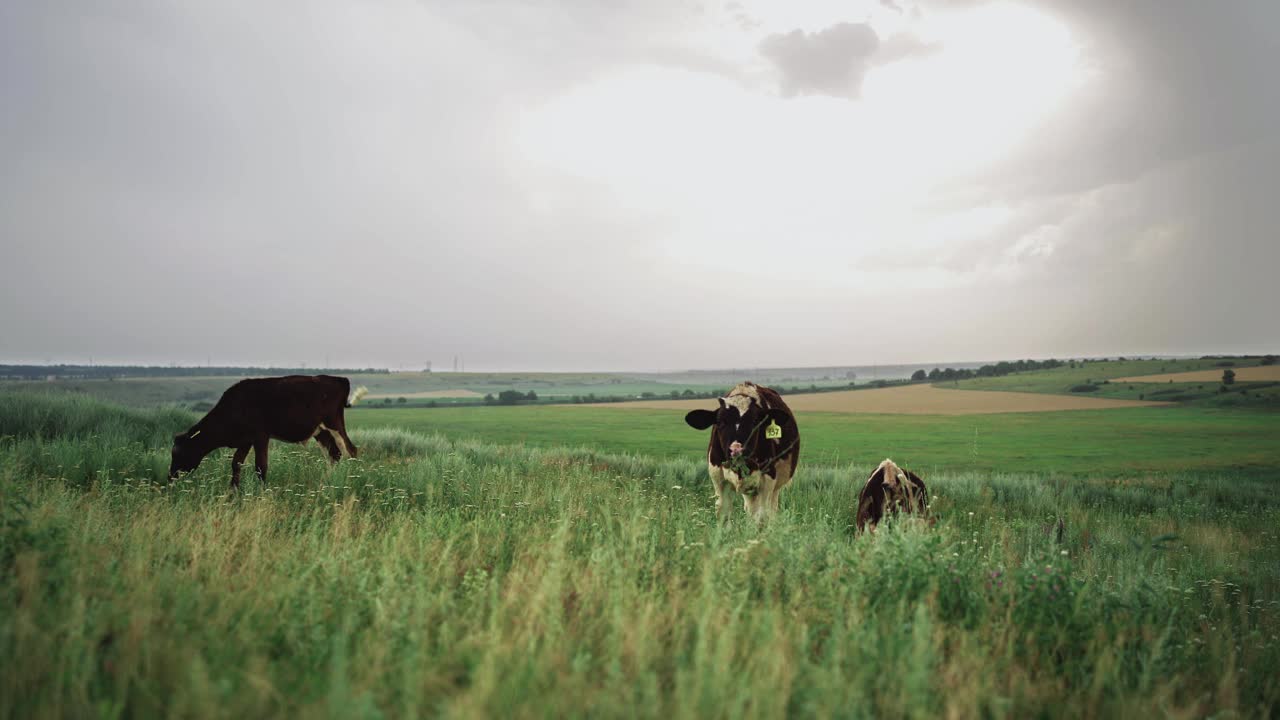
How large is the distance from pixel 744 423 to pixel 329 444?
9295mm

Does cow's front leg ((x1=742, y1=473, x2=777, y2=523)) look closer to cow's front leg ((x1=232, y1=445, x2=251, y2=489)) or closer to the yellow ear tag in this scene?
the yellow ear tag

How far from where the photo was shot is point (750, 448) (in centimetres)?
873

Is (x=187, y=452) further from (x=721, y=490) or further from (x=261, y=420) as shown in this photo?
(x=721, y=490)

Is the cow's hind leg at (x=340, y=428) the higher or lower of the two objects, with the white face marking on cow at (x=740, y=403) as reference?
lower

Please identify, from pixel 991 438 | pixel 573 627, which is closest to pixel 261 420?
pixel 573 627

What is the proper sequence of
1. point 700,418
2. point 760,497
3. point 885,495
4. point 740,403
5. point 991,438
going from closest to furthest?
point 885,495
point 740,403
point 760,497
point 700,418
point 991,438

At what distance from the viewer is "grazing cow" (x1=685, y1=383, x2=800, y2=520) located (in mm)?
8648

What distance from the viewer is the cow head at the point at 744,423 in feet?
28.4

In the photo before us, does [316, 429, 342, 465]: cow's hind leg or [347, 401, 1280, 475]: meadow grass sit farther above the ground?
[316, 429, 342, 465]: cow's hind leg

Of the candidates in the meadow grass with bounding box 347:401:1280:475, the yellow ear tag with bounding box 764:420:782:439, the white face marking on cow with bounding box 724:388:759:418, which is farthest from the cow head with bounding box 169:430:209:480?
Result: the meadow grass with bounding box 347:401:1280:475

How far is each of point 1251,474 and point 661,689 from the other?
26.3m

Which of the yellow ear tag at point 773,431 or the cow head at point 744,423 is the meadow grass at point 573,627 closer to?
the cow head at point 744,423

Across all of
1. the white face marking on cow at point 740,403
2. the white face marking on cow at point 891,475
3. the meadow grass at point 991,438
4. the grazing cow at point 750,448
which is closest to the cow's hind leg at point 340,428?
the grazing cow at point 750,448

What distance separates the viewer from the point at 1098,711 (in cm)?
382
